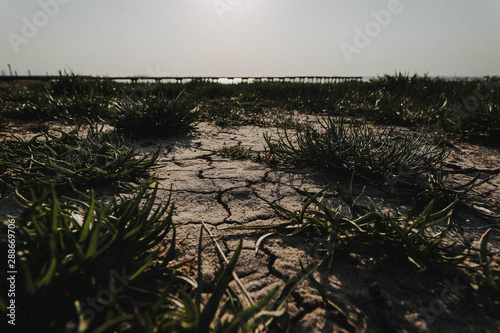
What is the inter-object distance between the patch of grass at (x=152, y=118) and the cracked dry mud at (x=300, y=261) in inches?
39.3

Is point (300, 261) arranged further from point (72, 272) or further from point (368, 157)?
point (368, 157)

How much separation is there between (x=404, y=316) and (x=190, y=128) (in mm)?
2845

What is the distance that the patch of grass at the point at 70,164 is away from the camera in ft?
5.13

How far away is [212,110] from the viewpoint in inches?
167

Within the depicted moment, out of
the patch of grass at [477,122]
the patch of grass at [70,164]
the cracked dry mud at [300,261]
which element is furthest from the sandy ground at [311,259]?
the patch of grass at [477,122]

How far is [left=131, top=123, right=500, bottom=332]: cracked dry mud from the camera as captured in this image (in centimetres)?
80

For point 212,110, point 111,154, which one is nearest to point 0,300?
point 111,154

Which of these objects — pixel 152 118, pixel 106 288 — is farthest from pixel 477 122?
pixel 106 288

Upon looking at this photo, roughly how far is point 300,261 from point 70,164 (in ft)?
4.65

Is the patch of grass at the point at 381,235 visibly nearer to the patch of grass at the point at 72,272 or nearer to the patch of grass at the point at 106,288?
the patch of grass at the point at 106,288

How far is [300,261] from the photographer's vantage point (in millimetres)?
946

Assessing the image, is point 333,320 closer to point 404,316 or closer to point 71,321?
point 404,316

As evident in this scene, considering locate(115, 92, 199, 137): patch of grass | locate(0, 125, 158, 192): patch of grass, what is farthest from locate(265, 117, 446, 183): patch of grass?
locate(115, 92, 199, 137): patch of grass

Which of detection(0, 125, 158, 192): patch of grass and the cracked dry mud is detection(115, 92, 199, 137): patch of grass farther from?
the cracked dry mud
